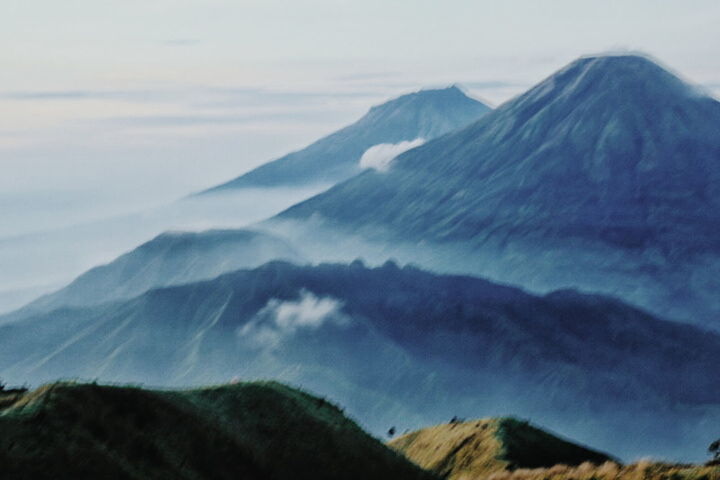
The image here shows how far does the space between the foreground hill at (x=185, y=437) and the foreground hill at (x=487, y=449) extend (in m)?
17.6

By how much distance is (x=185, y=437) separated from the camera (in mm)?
42094

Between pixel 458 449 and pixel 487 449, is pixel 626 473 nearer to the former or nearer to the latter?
pixel 487 449

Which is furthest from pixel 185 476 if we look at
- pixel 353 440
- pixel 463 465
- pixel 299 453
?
pixel 463 465

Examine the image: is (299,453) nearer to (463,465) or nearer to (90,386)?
(90,386)

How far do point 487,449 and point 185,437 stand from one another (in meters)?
34.1

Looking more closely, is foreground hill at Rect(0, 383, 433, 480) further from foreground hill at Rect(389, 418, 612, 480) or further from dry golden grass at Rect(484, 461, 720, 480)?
foreground hill at Rect(389, 418, 612, 480)

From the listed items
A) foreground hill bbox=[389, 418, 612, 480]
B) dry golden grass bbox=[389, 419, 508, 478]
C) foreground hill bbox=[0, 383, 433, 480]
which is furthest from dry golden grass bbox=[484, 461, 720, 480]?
dry golden grass bbox=[389, 419, 508, 478]

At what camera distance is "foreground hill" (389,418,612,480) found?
68812 millimetres

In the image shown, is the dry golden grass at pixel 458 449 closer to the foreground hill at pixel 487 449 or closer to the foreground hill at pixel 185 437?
the foreground hill at pixel 487 449

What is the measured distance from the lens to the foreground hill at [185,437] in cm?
3581

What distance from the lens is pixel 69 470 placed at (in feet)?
115

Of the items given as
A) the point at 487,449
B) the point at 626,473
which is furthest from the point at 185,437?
Result: the point at 487,449

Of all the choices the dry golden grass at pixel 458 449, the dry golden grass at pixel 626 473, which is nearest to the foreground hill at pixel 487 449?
the dry golden grass at pixel 458 449

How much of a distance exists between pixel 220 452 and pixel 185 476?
3.76 meters
